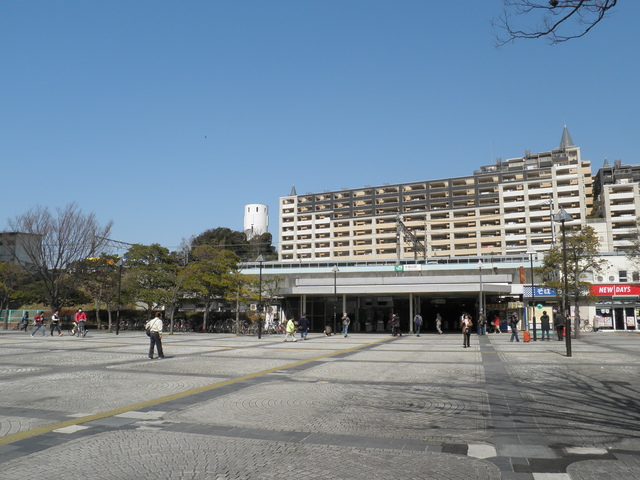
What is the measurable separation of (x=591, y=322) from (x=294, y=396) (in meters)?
41.3

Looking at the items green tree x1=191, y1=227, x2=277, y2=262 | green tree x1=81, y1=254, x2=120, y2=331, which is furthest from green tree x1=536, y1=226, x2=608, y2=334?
green tree x1=191, y1=227, x2=277, y2=262

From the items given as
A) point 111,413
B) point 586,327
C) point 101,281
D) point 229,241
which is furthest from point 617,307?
point 229,241

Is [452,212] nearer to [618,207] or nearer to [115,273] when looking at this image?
[618,207]

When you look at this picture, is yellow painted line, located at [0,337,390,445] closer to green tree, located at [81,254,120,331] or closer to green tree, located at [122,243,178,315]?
green tree, located at [122,243,178,315]

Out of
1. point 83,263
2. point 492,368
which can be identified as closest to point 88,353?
point 492,368

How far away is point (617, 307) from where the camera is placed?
4344cm

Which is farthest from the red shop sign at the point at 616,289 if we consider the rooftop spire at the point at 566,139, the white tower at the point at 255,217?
the white tower at the point at 255,217

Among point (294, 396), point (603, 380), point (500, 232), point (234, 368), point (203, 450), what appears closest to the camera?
point (203, 450)

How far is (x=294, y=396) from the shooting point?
938 cm

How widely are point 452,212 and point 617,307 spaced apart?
53.3m

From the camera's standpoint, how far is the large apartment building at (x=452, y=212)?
3442 inches

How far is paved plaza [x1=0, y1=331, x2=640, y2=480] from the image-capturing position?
5.11 meters

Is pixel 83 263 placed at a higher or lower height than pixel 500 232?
lower

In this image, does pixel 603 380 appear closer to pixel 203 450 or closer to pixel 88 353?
pixel 203 450
